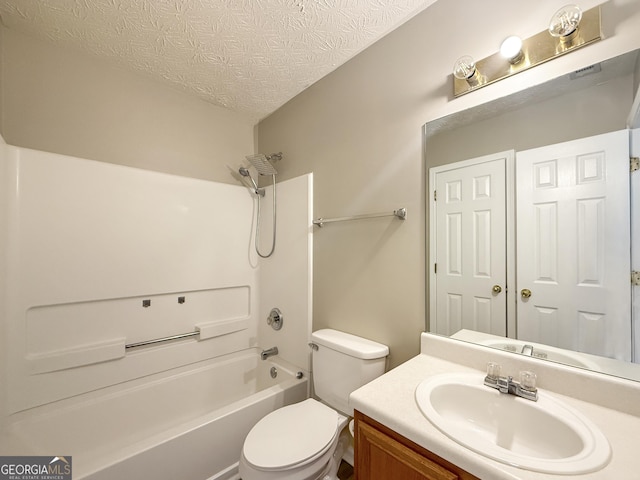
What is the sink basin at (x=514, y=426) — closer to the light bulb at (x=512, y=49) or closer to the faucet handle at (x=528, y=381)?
the faucet handle at (x=528, y=381)

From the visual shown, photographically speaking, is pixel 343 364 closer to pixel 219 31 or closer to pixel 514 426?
pixel 514 426

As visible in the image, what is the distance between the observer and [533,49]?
0.93 meters

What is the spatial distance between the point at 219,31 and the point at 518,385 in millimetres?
2051

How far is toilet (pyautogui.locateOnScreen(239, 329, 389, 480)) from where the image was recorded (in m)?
1.02

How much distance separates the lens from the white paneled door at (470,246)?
1017 millimetres

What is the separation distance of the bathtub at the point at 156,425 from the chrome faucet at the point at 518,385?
119 cm

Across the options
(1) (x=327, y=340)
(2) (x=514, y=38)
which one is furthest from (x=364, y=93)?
(1) (x=327, y=340)

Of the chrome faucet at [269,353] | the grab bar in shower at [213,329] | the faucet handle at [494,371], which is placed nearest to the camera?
the faucet handle at [494,371]

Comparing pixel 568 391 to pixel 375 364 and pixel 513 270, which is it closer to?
pixel 513 270

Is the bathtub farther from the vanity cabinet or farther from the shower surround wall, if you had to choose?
the vanity cabinet

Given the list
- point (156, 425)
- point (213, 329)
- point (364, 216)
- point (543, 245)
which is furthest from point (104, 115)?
point (543, 245)

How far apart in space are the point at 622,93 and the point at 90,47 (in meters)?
2.49

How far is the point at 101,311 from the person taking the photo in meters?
1.53

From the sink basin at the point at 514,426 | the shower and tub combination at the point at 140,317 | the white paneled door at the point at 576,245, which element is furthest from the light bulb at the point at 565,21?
the shower and tub combination at the point at 140,317
